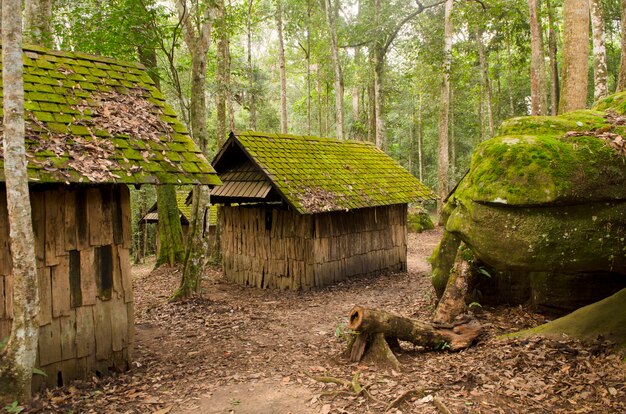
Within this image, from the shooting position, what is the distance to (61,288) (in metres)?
6.06

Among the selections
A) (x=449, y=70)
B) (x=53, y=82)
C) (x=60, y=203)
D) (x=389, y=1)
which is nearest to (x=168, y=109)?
(x=53, y=82)

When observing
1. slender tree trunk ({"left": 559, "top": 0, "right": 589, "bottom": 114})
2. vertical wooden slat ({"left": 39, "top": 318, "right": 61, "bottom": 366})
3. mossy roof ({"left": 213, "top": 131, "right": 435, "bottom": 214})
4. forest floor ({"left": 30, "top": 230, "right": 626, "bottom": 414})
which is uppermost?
slender tree trunk ({"left": 559, "top": 0, "right": 589, "bottom": 114})

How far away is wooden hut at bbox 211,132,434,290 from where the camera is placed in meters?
12.2

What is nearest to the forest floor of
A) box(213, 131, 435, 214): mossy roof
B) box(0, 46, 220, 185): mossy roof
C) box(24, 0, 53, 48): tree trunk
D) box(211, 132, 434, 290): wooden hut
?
box(0, 46, 220, 185): mossy roof

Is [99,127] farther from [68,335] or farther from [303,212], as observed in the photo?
[303,212]

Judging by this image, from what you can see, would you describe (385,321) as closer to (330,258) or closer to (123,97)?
(123,97)

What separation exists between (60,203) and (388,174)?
38.2 ft

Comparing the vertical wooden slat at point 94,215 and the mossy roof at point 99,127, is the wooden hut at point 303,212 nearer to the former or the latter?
the mossy roof at point 99,127

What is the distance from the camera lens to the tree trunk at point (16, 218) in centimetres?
464

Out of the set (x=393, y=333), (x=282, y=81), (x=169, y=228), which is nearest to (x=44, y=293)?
(x=393, y=333)

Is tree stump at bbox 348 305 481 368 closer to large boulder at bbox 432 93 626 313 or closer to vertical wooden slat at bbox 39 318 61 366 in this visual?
large boulder at bbox 432 93 626 313

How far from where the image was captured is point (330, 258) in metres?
12.9

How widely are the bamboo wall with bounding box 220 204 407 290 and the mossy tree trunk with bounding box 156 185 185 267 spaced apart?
2303mm

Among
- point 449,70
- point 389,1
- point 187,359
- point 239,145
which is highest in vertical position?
point 389,1
